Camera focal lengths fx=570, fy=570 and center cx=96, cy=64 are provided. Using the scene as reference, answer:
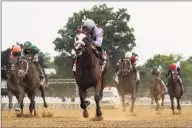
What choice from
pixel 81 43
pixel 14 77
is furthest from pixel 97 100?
pixel 14 77

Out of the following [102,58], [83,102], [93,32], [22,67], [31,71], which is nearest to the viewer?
[93,32]

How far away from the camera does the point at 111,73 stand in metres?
70.2

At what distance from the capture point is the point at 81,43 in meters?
16.2

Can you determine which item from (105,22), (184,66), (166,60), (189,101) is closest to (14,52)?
(189,101)

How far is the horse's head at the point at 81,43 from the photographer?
16.2 metres

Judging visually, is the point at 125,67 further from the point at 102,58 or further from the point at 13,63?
the point at 102,58

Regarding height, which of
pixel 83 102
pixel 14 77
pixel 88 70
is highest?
pixel 14 77

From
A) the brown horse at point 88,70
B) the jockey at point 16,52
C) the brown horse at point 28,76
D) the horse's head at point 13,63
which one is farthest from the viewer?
the jockey at point 16,52

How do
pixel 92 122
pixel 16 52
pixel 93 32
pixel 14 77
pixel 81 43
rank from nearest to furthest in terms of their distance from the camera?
pixel 92 122 → pixel 81 43 → pixel 93 32 → pixel 16 52 → pixel 14 77

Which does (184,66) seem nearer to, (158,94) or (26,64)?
(158,94)

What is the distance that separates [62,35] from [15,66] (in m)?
57.2

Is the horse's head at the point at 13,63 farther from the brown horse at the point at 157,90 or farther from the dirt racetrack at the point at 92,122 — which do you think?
the brown horse at the point at 157,90

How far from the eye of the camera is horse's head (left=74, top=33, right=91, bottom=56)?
1619 centimetres

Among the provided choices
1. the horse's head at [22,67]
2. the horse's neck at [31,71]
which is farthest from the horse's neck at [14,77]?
the horse's head at [22,67]
